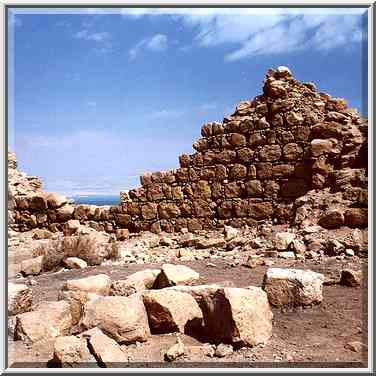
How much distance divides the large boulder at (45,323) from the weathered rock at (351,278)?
3.04 metres

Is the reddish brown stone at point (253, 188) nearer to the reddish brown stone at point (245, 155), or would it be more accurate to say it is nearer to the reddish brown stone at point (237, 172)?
the reddish brown stone at point (237, 172)

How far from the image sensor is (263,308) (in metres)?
3.75

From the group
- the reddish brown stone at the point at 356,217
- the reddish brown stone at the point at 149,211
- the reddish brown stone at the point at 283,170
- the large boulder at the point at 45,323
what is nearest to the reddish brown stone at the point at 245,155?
the reddish brown stone at the point at 283,170

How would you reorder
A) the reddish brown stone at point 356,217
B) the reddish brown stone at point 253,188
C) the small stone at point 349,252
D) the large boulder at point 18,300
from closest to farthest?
the large boulder at point 18,300 → the small stone at point 349,252 → the reddish brown stone at point 356,217 → the reddish brown stone at point 253,188

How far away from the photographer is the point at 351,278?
4742mm

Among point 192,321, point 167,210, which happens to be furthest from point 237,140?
point 192,321

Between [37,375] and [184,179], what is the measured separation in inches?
309

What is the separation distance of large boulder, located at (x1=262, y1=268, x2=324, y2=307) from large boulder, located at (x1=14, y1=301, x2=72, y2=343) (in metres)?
2.00

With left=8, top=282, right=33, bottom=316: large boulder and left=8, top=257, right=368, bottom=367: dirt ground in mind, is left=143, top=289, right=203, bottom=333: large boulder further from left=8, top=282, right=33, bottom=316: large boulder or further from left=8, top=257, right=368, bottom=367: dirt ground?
left=8, top=282, right=33, bottom=316: large boulder

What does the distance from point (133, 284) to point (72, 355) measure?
167 centimetres

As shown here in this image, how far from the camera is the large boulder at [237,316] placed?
11.4 feet

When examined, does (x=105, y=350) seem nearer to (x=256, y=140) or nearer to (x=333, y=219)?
(x=333, y=219)

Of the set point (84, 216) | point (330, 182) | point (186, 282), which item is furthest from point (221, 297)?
point (84, 216)

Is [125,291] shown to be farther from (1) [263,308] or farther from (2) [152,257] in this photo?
(2) [152,257]
